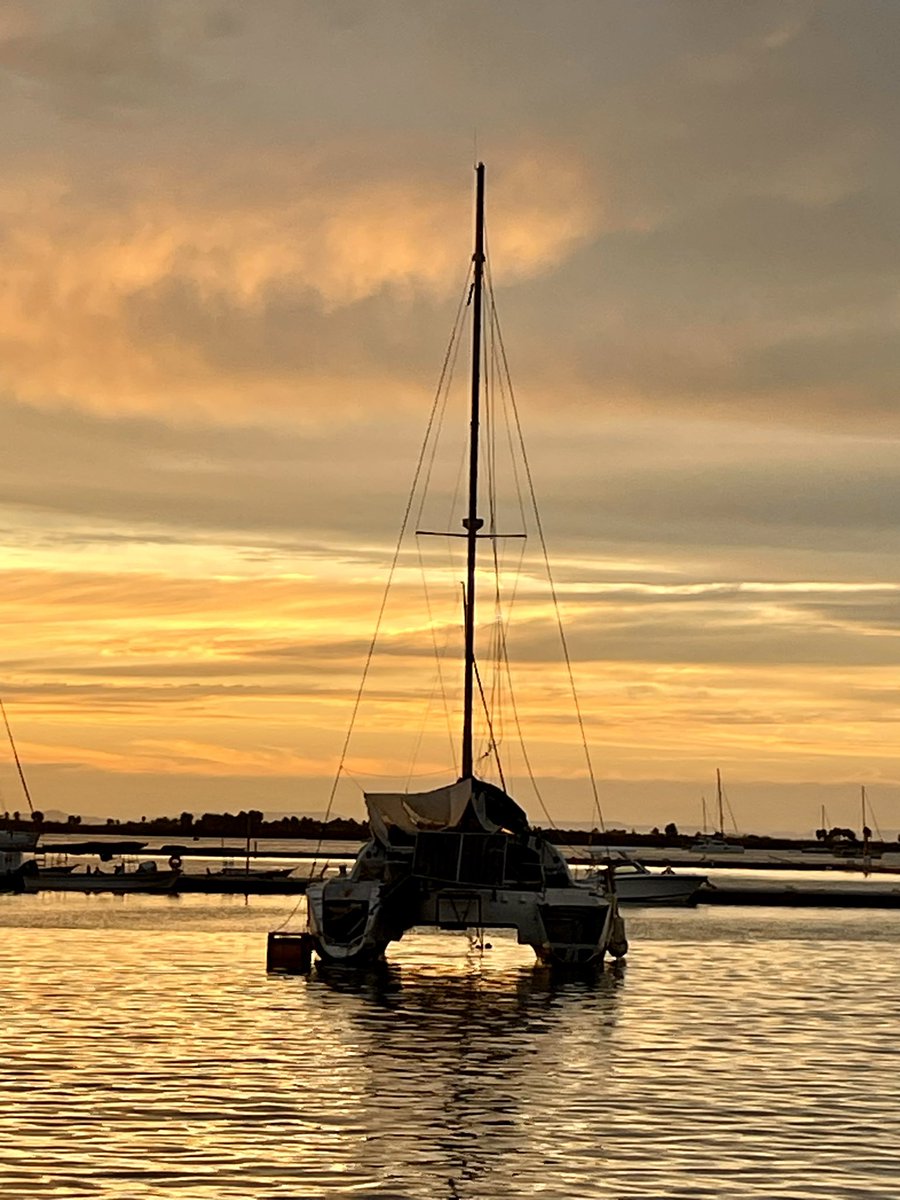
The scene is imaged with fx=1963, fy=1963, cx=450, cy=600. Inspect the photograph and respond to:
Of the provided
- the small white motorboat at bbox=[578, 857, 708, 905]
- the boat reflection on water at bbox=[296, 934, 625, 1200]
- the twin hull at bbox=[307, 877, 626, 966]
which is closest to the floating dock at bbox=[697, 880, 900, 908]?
the small white motorboat at bbox=[578, 857, 708, 905]

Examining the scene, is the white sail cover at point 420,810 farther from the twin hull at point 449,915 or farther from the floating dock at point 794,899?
the floating dock at point 794,899

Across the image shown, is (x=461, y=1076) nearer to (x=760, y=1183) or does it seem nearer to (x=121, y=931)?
(x=760, y=1183)

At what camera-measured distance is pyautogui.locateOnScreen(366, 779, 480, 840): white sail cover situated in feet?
178

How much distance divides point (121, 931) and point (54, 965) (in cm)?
2064

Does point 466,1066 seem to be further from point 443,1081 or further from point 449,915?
point 449,915

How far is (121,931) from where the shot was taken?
3049 inches

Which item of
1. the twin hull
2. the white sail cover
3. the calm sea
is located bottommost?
the calm sea

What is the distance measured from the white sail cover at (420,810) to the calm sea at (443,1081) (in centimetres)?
439

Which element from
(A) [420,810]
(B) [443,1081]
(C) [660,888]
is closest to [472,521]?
(A) [420,810]

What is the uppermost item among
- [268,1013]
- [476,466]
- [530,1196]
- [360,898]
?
[476,466]

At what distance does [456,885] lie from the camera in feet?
175

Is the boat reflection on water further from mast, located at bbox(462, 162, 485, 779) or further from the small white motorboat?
the small white motorboat

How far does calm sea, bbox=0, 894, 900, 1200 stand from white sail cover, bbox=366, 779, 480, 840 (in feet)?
14.4

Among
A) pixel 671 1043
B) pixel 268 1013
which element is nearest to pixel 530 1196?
pixel 671 1043
